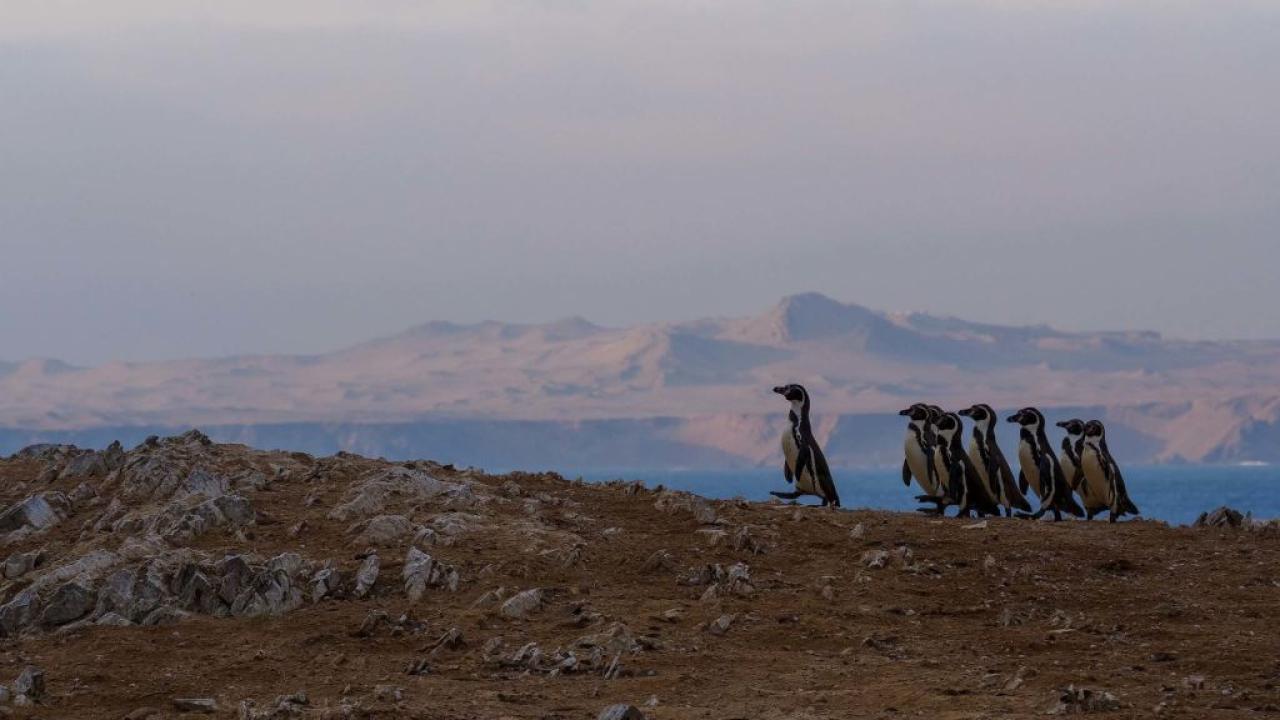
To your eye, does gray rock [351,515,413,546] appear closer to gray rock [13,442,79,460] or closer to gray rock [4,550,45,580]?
gray rock [4,550,45,580]

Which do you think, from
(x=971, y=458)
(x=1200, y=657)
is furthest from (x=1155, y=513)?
(x=1200, y=657)

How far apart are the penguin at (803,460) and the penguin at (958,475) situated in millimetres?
1579

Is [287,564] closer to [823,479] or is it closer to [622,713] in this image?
[622,713]

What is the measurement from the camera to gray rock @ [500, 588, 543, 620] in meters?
16.6

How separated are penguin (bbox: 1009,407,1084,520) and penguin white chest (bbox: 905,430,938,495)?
1.33 metres

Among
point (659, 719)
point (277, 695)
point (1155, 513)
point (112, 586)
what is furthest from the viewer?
point (1155, 513)

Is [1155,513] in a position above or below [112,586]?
below

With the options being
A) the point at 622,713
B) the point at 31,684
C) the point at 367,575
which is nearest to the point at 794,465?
the point at 367,575

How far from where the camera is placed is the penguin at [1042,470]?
25000 mm

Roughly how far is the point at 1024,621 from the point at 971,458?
8.99 m

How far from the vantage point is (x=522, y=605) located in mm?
16688

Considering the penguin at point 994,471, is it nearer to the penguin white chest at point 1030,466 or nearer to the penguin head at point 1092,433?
the penguin white chest at point 1030,466

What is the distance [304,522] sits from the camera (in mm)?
19266

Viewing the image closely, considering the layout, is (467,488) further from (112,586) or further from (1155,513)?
(1155,513)
